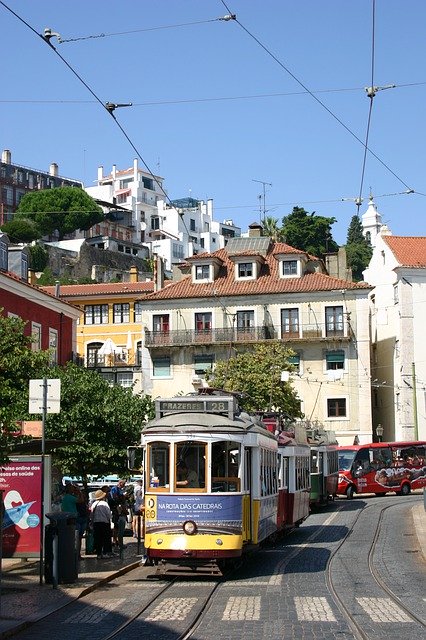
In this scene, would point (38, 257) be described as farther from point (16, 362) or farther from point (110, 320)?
point (16, 362)

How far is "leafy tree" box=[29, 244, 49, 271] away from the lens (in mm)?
113688

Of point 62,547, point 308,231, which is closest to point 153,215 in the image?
point 308,231

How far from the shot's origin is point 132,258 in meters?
133

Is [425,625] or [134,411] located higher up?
[134,411]

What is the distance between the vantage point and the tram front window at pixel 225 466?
1836 cm

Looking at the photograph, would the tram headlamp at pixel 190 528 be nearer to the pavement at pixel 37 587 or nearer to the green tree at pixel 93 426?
the pavement at pixel 37 587

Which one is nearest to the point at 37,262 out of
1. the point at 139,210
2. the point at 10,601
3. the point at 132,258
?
the point at 132,258

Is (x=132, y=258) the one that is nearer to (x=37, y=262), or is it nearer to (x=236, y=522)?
(x=37, y=262)

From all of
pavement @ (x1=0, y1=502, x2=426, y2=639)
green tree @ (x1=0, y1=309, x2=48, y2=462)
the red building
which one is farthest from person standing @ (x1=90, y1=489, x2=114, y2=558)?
the red building

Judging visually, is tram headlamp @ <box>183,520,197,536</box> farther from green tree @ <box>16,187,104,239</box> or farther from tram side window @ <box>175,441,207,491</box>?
green tree @ <box>16,187,104,239</box>

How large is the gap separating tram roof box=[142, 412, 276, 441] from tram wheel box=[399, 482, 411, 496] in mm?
35017

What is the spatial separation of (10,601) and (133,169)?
479 ft

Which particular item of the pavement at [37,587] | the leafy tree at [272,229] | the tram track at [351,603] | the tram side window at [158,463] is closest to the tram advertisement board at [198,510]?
the tram side window at [158,463]

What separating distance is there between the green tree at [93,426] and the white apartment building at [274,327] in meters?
29.1
